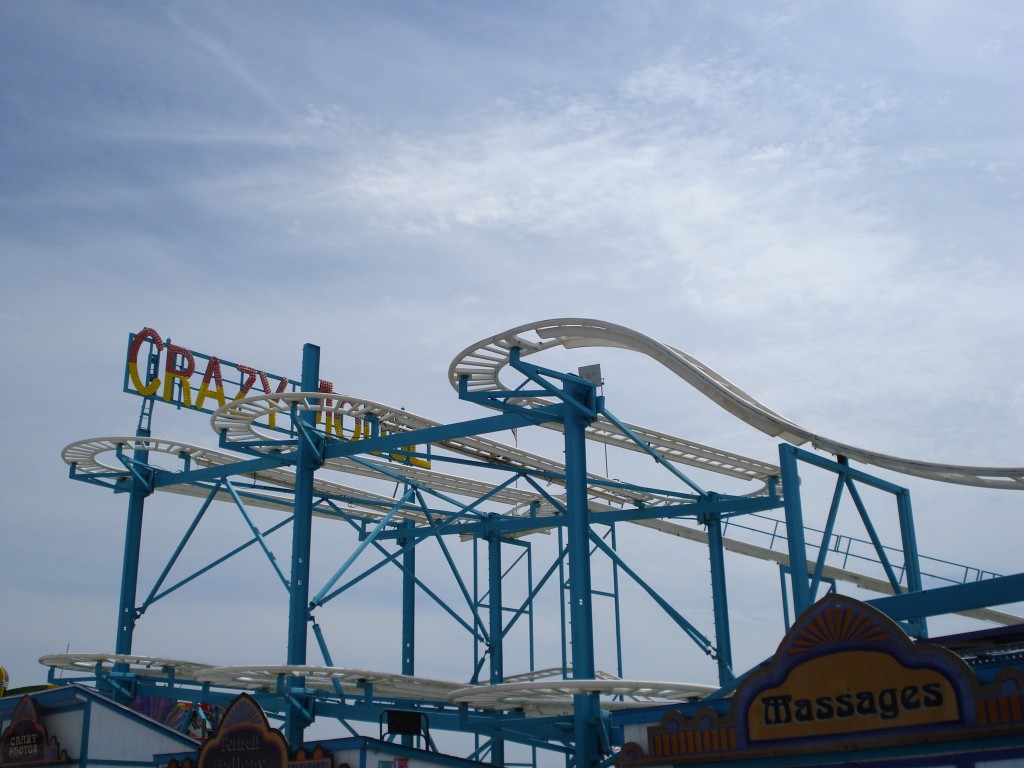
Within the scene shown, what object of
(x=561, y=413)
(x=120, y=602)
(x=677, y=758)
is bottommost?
(x=677, y=758)

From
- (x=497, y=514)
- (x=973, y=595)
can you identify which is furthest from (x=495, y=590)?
(x=973, y=595)

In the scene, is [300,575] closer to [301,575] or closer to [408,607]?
[301,575]

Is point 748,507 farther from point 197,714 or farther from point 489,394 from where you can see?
point 197,714

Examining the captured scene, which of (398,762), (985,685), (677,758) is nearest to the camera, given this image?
(985,685)

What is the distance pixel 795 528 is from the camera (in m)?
23.5

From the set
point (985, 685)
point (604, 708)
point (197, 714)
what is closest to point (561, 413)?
point (604, 708)

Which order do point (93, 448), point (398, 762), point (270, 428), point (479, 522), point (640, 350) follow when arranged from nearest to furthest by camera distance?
point (398, 762) → point (640, 350) → point (270, 428) → point (93, 448) → point (479, 522)

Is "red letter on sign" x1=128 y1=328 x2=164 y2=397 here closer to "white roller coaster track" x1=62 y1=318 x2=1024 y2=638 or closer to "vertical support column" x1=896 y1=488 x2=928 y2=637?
"white roller coaster track" x1=62 y1=318 x2=1024 y2=638

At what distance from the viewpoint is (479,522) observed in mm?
41750

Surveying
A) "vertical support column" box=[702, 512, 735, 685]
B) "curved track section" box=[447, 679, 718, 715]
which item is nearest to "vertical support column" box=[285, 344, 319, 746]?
"curved track section" box=[447, 679, 718, 715]

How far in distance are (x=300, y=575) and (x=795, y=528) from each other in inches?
558

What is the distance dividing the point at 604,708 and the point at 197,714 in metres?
17.1

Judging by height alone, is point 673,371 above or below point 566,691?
above

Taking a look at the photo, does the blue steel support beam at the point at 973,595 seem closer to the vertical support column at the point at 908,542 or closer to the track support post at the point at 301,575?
the vertical support column at the point at 908,542
